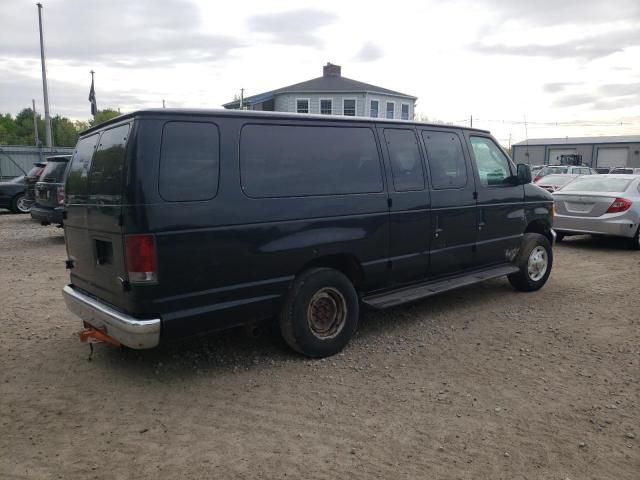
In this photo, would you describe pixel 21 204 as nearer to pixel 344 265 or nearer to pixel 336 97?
pixel 344 265

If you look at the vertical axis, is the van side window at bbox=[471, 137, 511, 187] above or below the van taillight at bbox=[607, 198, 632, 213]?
above

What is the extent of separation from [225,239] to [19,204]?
1545 centimetres

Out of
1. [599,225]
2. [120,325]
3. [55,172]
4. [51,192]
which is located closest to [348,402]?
[120,325]

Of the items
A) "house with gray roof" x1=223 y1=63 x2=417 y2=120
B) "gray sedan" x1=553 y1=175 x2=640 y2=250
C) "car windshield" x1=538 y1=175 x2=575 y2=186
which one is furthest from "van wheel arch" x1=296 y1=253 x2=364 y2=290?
"house with gray roof" x1=223 y1=63 x2=417 y2=120

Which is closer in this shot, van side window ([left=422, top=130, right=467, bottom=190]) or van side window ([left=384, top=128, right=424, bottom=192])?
van side window ([left=384, top=128, right=424, bottom=192])

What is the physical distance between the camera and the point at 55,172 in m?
10.4

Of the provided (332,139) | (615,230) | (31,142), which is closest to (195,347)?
(332,139)

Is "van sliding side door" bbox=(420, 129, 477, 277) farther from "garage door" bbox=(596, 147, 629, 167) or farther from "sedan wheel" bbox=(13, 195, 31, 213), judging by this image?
"garage door" bbox=(596, 147, 629, 167)

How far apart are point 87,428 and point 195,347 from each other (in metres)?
1.45

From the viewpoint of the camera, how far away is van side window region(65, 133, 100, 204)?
430 cm

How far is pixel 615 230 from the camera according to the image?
9.73 m

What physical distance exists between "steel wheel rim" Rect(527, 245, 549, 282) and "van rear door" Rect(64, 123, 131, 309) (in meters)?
5.08

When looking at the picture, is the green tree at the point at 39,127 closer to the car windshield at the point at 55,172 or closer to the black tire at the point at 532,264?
the car windshield at the point at 55,172

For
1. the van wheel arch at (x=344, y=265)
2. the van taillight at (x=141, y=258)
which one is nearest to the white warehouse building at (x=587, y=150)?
the van wheel arch at (x=344, y=265)
